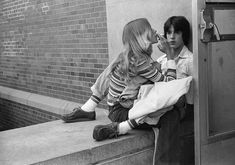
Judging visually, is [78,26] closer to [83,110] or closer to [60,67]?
[60,67]

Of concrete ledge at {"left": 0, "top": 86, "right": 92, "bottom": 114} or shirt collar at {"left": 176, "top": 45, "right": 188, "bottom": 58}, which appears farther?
concrete ledge at {"left": 0, "top": 86, "right": 92, "bottom": 114}

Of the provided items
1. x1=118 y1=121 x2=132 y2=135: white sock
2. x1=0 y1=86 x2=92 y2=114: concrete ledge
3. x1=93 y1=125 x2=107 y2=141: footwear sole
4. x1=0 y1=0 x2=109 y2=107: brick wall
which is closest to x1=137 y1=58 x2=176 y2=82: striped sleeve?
x1=118 y1=121 x2=132 y2=135: white sock

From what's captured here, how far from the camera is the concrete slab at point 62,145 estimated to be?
3.01m

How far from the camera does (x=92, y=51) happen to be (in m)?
5.99

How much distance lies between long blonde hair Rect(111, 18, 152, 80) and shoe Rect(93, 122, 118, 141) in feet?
1.59

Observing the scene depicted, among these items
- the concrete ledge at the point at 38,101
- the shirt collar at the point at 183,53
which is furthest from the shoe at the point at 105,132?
the concrete ledge at the point at 38,101

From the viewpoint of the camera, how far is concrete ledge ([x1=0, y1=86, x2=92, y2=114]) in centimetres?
657

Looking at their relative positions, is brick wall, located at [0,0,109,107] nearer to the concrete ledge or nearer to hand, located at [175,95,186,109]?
the concrete ledge

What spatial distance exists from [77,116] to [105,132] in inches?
33.8

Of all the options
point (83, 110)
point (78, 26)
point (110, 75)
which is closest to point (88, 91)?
point (78, 26)

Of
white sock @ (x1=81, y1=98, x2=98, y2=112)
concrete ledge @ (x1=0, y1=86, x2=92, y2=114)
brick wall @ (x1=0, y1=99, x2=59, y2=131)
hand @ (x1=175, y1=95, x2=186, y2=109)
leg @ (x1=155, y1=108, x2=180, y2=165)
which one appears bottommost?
brick wall @ (x1=0, y1=99, x2=59, y2=131)

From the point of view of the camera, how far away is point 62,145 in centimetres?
328

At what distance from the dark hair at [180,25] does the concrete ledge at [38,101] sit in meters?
2.77

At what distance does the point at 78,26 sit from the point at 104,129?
3239 millimetres
